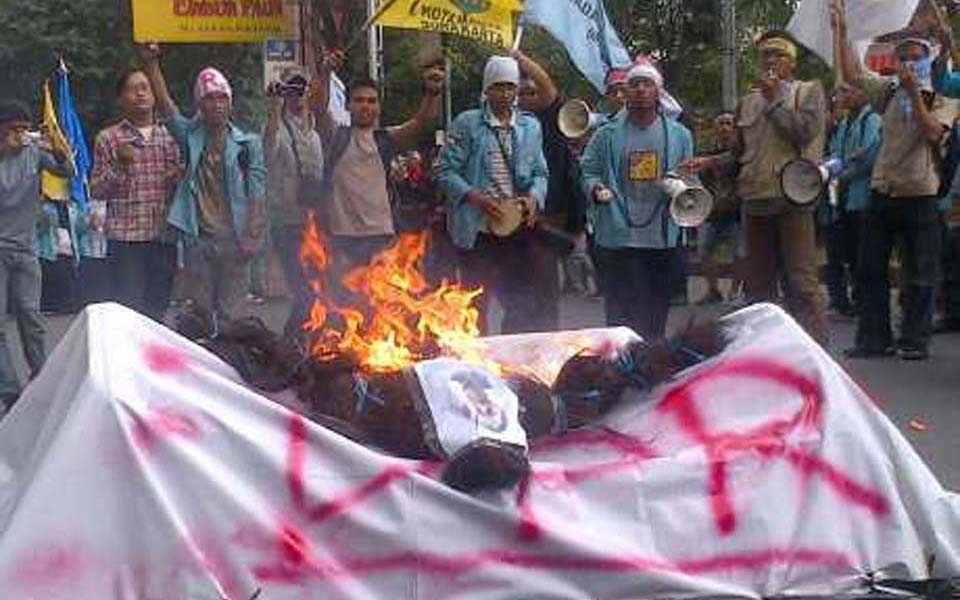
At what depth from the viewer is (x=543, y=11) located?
449 inches

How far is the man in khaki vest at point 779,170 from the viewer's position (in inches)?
387

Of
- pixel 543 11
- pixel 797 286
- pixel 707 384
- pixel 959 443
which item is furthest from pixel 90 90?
pixel 707 384

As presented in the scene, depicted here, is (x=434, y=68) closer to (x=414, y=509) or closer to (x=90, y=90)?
(x=414, y=509)

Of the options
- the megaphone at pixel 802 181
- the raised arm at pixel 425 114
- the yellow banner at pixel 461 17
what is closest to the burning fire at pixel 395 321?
the raised arm at pixel 425 114

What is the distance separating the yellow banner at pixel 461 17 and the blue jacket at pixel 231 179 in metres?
1.72

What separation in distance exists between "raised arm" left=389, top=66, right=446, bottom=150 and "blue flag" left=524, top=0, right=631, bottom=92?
1.70 meters

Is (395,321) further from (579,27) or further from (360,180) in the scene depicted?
(579,27)

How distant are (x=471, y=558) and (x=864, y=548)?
3.76ft

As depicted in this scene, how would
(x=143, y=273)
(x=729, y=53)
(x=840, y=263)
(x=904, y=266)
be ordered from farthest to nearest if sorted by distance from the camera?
1. (x=729, y=53)
2. (x=840, y=263)
3. (x=904, y=266)
4. (x=143, y=273)

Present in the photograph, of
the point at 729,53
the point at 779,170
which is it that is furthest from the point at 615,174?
the point at 729,53

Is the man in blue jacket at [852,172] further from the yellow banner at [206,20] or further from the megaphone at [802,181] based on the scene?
the yellow banner at [206,20]

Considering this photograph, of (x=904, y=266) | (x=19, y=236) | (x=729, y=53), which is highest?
(x=729, y=53)

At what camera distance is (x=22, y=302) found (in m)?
9.40

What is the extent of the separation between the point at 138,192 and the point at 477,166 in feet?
6.08
